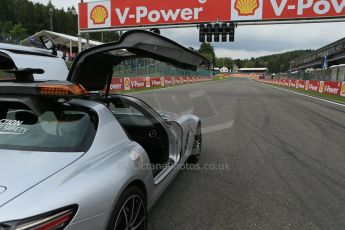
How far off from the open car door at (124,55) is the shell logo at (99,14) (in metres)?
26.7

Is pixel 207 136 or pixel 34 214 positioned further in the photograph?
pixel 207 136

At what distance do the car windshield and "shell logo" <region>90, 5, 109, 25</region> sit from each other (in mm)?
28170

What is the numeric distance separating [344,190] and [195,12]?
23891 millimetres

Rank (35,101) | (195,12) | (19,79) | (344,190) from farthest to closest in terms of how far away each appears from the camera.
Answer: (195,12) < (344,190) < (19,79) < (35,101)

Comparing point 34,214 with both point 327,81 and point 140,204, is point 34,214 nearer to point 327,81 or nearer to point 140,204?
point 140,204

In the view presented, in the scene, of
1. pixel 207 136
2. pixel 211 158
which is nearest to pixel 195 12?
pixel 207 136

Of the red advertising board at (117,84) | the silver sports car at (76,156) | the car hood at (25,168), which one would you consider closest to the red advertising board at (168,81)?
the red advertising board at (117,84)

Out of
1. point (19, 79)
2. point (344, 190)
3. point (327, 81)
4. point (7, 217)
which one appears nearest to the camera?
point (7, 217)

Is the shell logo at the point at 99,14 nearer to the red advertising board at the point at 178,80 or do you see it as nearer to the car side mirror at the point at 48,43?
the red advertising board at the point at 178,80

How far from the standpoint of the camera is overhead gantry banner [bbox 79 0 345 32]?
2364 centimetres

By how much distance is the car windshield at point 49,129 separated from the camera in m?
2.32

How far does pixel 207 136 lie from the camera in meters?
7.34

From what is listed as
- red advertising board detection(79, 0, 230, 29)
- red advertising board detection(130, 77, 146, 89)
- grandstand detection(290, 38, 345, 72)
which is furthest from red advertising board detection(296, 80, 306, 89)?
grandstand detection(290, 38, 345, 72)

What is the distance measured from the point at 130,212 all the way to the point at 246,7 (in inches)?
983
